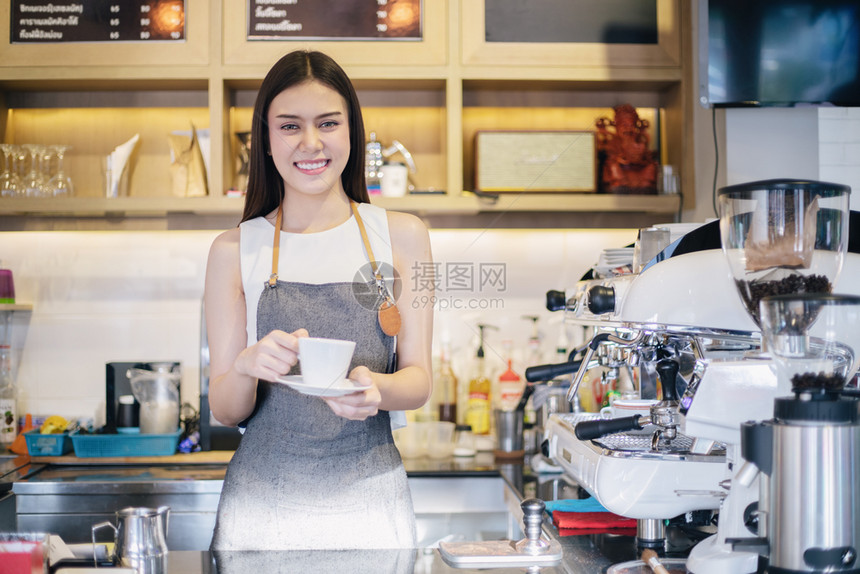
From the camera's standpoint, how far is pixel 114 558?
1007 millimetres

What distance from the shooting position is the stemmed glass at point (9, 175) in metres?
2.44

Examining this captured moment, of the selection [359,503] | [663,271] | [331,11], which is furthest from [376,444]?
[331,11]

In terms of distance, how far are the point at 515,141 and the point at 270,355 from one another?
1.51 metres

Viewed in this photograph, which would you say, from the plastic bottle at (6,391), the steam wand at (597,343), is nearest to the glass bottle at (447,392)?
the steam wand at (597,343)

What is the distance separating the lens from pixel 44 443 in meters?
2.35

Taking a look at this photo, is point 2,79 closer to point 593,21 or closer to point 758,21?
point 593,21

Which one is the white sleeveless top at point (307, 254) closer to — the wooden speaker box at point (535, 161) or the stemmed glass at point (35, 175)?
the wooden speaker box at point (535, 161)

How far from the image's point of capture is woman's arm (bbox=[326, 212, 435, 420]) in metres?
1.32

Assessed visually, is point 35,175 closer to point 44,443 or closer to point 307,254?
point 44,443

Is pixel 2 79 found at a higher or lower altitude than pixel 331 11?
lower

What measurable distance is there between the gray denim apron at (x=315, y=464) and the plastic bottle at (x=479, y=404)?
1157 millimetres

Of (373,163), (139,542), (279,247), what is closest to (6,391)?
(373,163)

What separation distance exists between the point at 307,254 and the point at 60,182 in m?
1.38

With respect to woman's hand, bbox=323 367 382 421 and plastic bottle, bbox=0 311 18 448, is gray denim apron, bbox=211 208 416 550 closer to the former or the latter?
woman's hand, bbox=323 367 382 421
